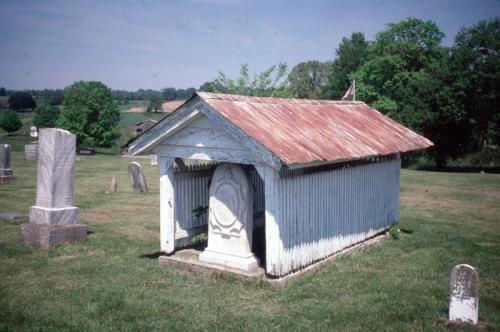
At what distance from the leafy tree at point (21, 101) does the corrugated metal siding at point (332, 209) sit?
10995cm

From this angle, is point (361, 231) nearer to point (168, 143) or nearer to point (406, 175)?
point (168, 143)

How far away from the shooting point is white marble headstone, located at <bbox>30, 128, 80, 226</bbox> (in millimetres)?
11289

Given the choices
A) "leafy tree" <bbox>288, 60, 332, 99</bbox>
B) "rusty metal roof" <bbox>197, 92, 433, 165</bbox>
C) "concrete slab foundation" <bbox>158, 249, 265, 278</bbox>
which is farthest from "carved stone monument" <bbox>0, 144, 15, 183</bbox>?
"leafy tree" <bbox>288, 60, 332, 99</bbox>

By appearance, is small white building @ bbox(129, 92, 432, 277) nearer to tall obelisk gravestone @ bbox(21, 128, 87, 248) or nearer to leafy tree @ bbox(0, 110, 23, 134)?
tall obelisk gravestone @ bbox(21, 128, 87, 248)

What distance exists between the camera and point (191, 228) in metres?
10.3

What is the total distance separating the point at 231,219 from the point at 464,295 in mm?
4183

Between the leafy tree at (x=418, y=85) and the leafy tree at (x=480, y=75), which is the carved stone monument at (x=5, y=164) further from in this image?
the leafy tree at (x=480, y=75)

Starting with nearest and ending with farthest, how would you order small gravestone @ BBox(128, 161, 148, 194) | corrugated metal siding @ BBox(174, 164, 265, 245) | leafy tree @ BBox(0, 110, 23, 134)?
corrugated metal siding @ BBox(174, 164, 265, 245) < small gravestone @ BBox(128, 161, 148, 194) < leafy tree @ BBox(0, 110, 23, 134)

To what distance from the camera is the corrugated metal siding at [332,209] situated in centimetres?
854

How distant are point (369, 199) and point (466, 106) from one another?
2933cm

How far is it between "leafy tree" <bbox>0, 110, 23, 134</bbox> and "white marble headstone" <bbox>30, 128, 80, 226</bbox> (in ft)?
228

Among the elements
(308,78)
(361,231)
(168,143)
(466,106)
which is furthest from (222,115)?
(308,78)

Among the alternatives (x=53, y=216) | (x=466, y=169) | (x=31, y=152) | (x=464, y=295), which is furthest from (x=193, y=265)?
(x=466, y=169)

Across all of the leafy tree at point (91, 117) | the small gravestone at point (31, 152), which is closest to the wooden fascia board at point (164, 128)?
the small gravestone at point (31, 152)
